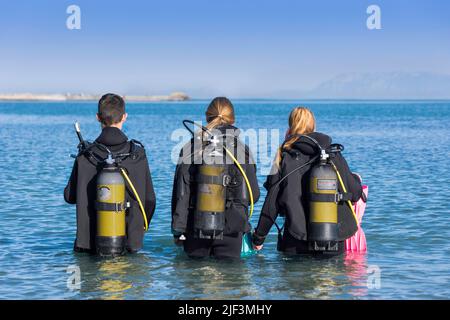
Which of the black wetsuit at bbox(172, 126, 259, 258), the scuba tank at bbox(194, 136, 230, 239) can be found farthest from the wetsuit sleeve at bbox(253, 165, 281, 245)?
the scuba tank at bbox(194, 136, 230, 239)

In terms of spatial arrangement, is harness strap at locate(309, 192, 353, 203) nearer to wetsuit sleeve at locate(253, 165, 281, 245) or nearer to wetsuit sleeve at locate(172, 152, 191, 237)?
wetsuit sleeve at locate(253, 165, 281, 245)

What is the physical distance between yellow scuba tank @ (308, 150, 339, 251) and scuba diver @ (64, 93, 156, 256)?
183 cm

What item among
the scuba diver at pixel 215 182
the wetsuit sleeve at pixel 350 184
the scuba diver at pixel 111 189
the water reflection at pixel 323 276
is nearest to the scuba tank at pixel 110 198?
the scuba diver at pixel 111 189

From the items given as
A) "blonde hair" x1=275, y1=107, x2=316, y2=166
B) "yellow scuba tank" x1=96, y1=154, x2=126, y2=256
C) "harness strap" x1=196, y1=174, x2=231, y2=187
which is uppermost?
"blonde hair" x1=275, y1=107, x2=316, y2=166

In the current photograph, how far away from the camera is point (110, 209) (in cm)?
895

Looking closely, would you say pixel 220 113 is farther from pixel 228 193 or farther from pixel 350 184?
pixel 350 184

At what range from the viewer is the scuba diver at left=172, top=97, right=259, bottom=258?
8734 mm

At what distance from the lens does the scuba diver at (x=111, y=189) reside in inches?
353

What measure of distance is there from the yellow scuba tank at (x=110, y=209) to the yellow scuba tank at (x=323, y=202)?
209 cm

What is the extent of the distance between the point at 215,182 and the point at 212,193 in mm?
121

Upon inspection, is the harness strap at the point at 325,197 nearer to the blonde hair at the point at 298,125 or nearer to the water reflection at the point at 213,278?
the blonde hair at the point at 298,125

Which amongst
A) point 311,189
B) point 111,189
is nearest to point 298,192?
point 311,189
